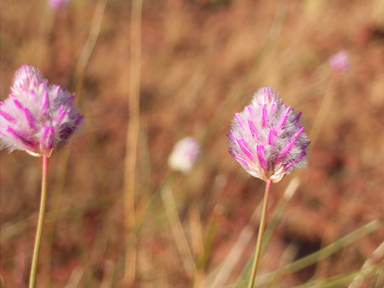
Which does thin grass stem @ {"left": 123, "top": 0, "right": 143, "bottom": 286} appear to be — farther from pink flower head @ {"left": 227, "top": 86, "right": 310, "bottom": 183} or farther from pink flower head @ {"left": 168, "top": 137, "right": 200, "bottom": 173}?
pink flower head @ {"left": 227, "top": 86, "right": 310, "bottom": 183}

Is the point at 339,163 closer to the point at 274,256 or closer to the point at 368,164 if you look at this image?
the point at 368,164

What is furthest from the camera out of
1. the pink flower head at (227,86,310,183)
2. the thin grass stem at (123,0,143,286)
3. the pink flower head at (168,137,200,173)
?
the pink flower head at (168,137,200,173)

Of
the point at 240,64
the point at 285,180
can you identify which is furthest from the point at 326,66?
the point at 285,180

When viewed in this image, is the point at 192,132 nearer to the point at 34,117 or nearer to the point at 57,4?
the point at 57,4

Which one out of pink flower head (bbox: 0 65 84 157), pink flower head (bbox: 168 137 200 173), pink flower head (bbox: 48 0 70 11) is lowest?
pink flower head (bbox: 0 65 84 157)

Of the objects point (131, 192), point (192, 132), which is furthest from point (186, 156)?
point (192, 132)

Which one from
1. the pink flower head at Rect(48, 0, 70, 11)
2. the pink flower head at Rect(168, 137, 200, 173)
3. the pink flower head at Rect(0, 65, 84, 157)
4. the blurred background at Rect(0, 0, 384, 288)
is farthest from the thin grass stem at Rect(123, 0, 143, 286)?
the pink flower head at Rect(0, 65, 84, 157)
